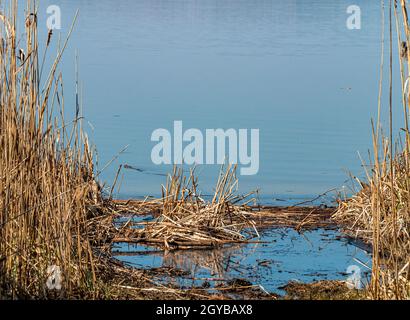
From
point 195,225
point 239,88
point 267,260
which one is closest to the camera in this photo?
point 267,260

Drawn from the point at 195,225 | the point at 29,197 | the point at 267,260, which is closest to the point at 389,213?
the point at 267,260

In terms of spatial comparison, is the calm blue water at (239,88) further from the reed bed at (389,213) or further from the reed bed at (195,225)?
the reed bed at (389,213)

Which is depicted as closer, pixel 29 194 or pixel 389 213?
pixel 29 194

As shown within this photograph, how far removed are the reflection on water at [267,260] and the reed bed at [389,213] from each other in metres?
0.30

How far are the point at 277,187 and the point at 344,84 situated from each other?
29.6ft

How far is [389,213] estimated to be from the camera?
792 centimetres

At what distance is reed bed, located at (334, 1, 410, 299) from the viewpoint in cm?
603

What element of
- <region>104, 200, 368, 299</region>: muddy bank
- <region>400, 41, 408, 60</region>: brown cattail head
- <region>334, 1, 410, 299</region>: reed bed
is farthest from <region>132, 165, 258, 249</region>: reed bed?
<region>400, 41, 408, 60</region>: brown cattail head

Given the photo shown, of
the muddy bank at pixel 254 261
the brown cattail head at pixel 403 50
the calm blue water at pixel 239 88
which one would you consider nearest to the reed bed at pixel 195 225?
the muddy bank at pixel 254 261

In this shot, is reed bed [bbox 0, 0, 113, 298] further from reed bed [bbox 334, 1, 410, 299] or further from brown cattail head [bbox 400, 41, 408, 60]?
brown cattail head [bbox 400, 41, 408, 60]

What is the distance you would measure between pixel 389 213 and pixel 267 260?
0.98m

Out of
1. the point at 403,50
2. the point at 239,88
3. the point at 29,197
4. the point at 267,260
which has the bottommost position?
the point at 267,260

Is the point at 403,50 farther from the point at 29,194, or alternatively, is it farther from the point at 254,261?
the point at 254,261

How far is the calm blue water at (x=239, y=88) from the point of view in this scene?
12695 millimetres
